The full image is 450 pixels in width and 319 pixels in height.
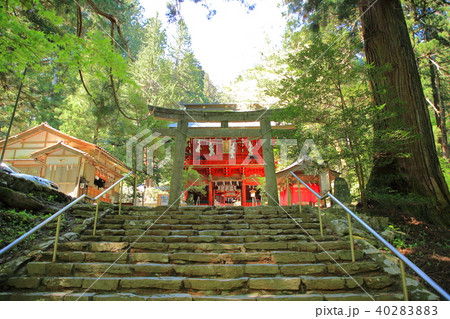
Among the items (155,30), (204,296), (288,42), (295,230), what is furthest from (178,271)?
(155,30)

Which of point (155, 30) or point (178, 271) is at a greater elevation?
point (155, 30)

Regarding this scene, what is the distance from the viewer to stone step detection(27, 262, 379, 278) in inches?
144

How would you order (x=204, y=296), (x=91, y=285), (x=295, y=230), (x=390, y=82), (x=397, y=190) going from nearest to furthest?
(x=204, y=296) < (x=91, y=285) < (x=295, y=230) < (x=397, y=190) < (x=390, y=82)

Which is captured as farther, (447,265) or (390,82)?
(390,82)

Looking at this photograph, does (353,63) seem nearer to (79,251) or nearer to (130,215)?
(130,215)

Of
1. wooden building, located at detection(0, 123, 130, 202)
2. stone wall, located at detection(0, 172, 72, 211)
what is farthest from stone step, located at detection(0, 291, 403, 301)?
Answer: wooden building, located at detection(0, 123, 130, 202)

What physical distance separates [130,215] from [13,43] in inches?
155

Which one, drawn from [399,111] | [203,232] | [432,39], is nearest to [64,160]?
[203,232]

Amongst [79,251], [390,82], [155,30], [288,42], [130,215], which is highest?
[155,30]

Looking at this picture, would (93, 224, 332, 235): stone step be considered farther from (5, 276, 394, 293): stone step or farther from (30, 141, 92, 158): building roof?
(30, 141, 92, 158): building roof

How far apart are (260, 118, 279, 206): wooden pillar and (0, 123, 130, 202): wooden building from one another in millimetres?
9734

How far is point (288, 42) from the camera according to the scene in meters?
13.9

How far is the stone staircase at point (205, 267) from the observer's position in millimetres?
3299

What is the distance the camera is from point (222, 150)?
584 inches
